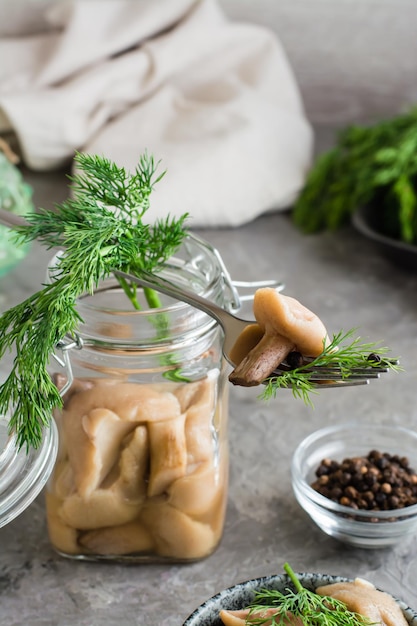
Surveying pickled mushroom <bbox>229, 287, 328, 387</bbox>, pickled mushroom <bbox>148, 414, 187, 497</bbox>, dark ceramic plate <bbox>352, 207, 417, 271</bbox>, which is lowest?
dark ceramic plate <bbox>352, 207, 417, 271</bbox>

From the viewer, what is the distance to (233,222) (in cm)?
134

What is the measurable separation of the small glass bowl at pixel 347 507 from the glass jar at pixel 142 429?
83 millimetres

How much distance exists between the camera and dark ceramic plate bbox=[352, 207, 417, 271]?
1184mm

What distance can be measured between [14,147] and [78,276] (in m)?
0.92

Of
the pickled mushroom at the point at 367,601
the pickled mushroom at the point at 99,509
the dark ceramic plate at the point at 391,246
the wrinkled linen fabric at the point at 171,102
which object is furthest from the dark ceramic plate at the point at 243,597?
the wrinkled linen fabric at the point at 171,102

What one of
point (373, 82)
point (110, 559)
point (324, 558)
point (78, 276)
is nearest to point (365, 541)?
point (324, 558)

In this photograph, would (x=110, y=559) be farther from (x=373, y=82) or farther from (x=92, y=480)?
(x=373, y=82)

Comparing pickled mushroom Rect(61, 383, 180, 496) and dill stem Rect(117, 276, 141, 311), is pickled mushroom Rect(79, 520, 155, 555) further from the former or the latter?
dill stem Rect(117, 276, 141, 311)

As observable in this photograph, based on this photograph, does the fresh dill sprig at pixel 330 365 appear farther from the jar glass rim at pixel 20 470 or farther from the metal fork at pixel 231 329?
the jar glass rim at pixel 20 470

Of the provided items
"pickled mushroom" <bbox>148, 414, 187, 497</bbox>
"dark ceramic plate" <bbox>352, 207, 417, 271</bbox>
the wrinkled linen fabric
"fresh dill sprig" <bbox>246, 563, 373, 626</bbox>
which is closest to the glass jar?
"pickled mushroom" <bbox>148, 414, 187, 497</bbox>

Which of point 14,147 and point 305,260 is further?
point 14,147

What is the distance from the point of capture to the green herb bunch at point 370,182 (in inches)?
49.1

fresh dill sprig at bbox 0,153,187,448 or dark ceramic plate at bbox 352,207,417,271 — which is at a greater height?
fresh dill sprig at bbox 0,153,187,448

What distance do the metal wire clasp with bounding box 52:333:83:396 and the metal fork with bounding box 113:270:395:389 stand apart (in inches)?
2.4
